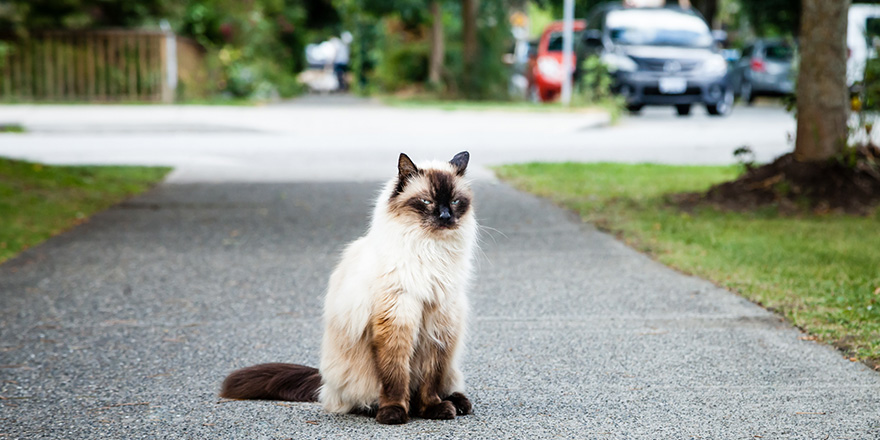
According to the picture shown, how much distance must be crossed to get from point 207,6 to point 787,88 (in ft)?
60.4

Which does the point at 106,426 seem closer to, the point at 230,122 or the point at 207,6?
the point at 230,122

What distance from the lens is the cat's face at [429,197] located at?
11.9 ft

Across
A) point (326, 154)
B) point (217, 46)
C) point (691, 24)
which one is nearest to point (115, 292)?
→ point (326, 154)

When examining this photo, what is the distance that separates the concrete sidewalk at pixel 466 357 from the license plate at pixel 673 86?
12121mm

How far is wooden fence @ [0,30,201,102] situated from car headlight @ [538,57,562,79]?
31.7 feet

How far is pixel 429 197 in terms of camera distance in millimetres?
3633

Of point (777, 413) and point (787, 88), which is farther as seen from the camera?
point (787, 88)

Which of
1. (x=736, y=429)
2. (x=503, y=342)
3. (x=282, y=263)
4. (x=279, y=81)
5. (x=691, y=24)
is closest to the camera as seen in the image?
(x=736, y=429)

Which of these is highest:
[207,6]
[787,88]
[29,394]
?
[207,6]

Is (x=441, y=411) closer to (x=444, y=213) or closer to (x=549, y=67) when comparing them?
(x=444, y=213)

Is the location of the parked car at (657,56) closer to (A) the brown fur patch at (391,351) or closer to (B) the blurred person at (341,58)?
(A) the brown fur patch at (391,351)

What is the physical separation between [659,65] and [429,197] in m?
17.1

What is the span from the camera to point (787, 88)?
28469 millimetres

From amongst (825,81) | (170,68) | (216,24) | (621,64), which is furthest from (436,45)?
(825,81)
